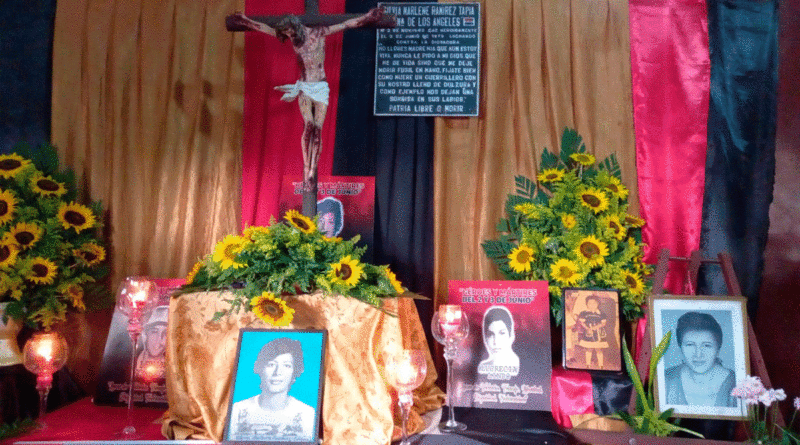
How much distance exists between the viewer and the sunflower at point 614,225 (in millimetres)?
2764

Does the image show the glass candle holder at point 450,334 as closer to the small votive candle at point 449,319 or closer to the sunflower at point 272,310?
the small votive candle at point 449,319

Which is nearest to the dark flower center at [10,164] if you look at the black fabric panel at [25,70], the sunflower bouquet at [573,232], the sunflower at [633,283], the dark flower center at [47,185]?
the dark flower center at [47,185]

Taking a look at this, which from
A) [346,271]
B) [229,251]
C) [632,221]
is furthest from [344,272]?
[632,221]

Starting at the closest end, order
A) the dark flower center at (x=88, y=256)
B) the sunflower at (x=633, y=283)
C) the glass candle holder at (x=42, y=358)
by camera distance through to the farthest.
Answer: the glass candle holder at (x=42, y=358) < the sunflower at (x=633, y=283) < the dark flower center at (x=88, y=256)

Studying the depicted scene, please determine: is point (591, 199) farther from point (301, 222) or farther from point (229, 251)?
point (229, 251)

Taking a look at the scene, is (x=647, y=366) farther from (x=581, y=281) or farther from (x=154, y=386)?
(x=154, y=386)

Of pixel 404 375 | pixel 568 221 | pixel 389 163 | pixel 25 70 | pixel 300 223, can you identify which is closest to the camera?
pixel 404 375

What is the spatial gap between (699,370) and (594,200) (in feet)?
2.84

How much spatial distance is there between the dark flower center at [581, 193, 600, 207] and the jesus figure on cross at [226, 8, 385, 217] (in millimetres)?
1261

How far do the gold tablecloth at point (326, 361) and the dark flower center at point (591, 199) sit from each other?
1153mm

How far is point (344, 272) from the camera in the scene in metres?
2.19

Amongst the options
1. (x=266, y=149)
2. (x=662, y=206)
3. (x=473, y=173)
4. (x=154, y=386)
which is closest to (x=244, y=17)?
(x=266, y=149)

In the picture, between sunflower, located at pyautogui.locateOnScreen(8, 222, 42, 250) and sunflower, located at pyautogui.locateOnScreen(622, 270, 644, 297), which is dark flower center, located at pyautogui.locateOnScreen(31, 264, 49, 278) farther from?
sunflower, located at pyautogui.locateOnScreen(622, 270, 644, 297)

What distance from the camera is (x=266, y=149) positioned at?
315 cm
